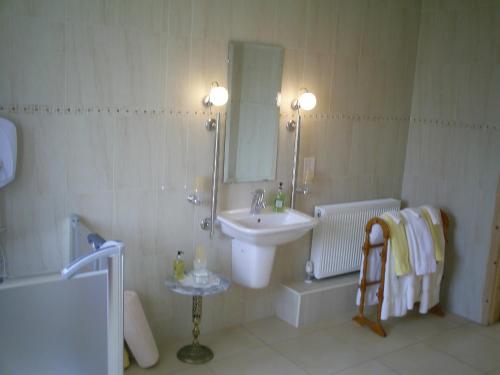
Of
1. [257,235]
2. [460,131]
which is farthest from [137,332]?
[460,131]

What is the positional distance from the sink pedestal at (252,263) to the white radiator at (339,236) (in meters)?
0.59

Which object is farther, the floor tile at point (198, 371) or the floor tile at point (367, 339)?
the floor tile at point (367, 339)

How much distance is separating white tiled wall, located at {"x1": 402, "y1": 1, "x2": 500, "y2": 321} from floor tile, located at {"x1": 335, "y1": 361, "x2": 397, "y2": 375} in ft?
3.70

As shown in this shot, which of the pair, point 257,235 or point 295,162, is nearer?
Result: point 257,235

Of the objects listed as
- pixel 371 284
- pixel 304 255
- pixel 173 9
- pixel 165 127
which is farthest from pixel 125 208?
pixel 371 284

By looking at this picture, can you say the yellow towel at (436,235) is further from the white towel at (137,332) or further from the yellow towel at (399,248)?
the white towel at (137,332)

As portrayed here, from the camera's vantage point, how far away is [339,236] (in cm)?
391

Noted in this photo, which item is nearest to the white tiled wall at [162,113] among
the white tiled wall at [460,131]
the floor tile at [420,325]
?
the white tiled wall at [460,131]

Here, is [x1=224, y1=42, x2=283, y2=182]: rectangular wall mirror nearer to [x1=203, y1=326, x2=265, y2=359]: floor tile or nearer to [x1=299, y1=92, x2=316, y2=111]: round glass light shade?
[x1=299, y1=92, x2=316, y2=111]: round glass light shade

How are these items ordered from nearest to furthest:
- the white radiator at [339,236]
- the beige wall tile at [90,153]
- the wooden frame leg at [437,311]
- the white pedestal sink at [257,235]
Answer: the beige wall tile at [90,153] → the white pedestal sink at [257,235] → the white radiator at [339,236] → the wooden frame leg at [437,311]

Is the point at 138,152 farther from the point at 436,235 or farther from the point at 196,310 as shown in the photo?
the point at 436,235

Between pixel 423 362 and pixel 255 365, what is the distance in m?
1.06

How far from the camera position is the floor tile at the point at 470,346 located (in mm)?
3402

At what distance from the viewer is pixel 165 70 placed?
119 inches
